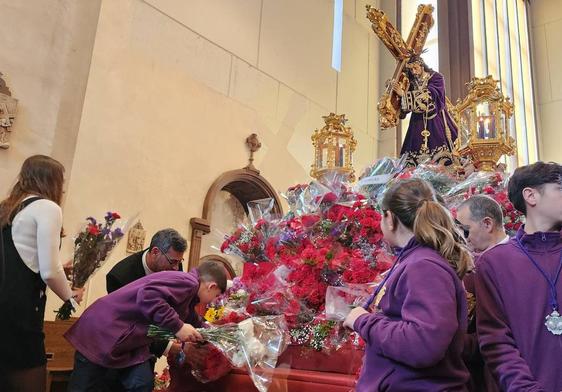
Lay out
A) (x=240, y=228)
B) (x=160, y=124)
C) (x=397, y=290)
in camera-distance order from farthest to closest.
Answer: (x=160, y=124) < (x=240, y=228) < (x=397, y=290)

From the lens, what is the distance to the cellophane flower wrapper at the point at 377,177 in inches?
121

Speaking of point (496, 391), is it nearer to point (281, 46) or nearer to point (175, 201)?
point (175, 201)

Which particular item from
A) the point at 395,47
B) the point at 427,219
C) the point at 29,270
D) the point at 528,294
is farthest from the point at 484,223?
the point at 395,47

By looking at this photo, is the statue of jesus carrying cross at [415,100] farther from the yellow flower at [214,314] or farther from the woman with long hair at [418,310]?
the woman with long hair at [418,310]

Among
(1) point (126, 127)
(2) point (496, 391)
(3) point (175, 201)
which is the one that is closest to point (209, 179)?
(3) point (175, 201)

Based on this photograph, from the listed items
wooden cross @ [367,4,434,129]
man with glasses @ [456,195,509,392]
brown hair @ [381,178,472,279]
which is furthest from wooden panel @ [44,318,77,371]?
wooden cross @ [367,4,434,129]

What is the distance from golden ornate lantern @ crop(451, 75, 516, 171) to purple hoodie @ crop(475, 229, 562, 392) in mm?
2942

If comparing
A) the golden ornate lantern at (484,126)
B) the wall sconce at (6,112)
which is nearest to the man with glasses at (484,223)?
the golden ornate lantern at (484,126)

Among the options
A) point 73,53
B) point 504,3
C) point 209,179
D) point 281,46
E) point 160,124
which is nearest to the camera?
point 73,53

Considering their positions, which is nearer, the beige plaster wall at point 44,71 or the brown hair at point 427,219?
the brown hair at point 427,219

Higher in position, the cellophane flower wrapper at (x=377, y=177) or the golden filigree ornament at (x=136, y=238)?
the cellophane flower wrapper at (x=377, y=177)

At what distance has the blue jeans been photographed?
2385 millimetres

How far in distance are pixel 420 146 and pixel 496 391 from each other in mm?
3511

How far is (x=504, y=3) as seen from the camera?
1324cm
